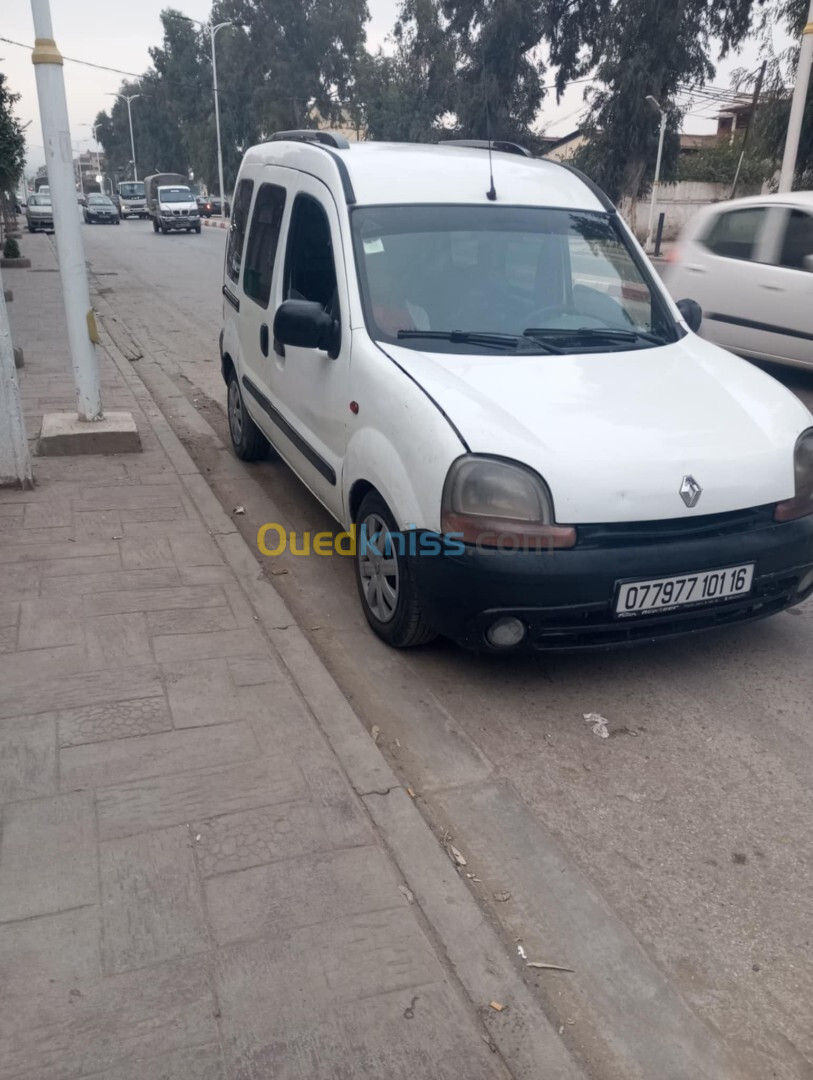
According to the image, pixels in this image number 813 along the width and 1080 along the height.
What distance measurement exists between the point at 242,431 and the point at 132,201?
185ft

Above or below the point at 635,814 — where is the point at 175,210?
below

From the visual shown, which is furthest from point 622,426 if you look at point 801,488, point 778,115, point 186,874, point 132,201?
point 132,201

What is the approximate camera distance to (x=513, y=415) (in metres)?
3.42

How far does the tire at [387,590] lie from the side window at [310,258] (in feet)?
3.29

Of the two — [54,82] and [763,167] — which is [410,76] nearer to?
[763,167]

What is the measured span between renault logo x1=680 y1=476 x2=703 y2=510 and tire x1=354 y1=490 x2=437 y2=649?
3.42 feet

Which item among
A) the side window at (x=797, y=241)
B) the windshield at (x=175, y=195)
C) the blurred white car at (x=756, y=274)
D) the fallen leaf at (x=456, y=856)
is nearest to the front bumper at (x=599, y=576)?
the fallen leaf at (x=456, y=856)

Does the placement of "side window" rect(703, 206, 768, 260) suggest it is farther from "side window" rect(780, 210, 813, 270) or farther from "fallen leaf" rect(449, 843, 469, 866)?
"fallen leaf" rect(449, 843, 469, 866)

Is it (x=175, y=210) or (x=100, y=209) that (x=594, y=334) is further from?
(x=100, y=209)

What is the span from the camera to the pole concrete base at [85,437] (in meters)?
6.11

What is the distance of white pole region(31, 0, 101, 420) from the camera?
559cm

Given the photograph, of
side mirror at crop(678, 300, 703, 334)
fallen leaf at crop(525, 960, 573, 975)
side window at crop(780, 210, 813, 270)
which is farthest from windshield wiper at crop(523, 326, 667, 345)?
side window at crop(780, 210, 813, 270)

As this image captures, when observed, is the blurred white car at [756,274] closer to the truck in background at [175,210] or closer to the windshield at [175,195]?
the truck in background at [175,210]

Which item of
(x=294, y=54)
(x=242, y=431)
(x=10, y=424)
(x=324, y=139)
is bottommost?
(x=242, y=431)
